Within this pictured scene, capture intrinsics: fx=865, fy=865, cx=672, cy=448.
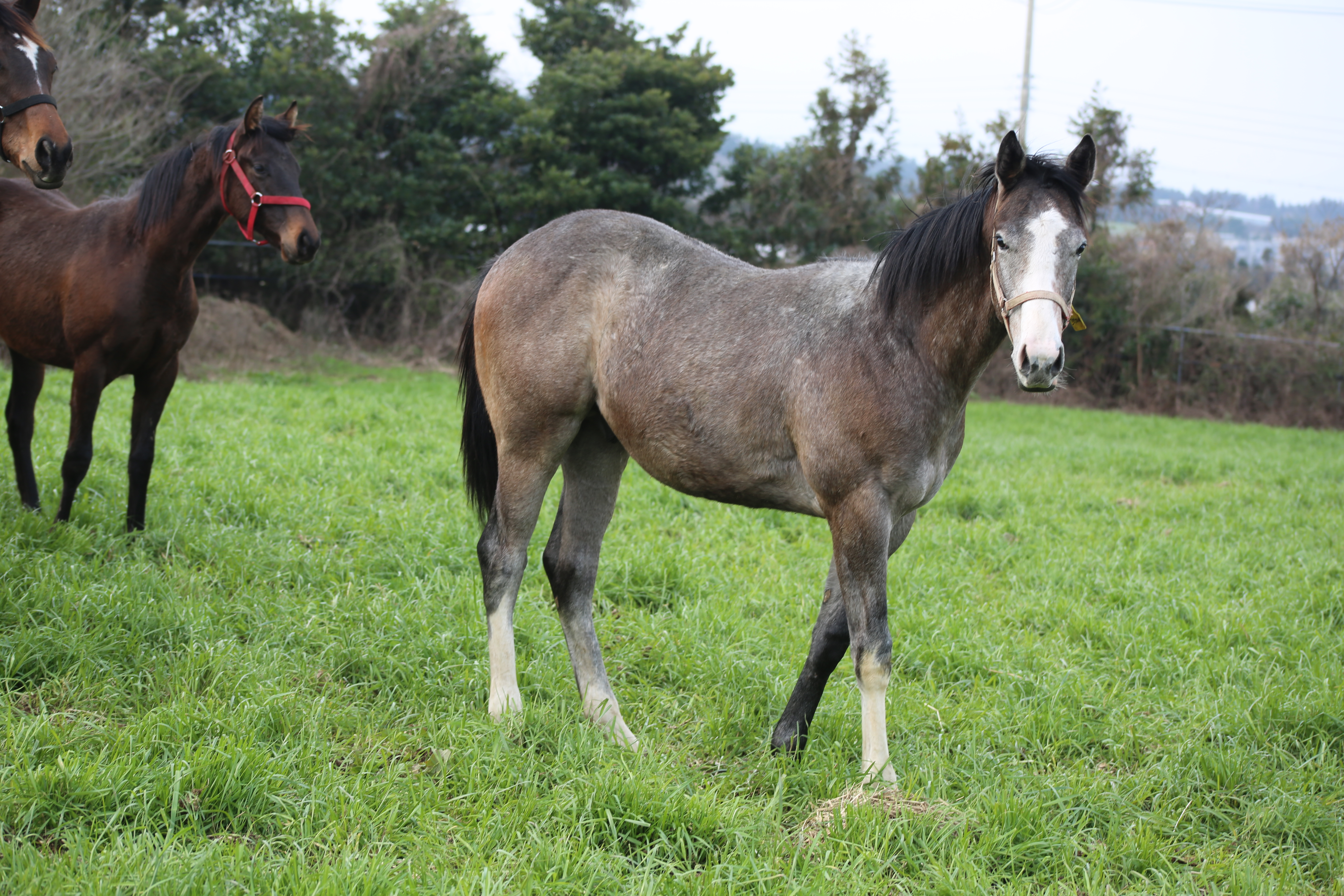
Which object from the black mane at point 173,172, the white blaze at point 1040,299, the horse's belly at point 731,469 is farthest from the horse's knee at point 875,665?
the black mane at point 173,172

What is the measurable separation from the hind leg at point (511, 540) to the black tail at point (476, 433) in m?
0.32

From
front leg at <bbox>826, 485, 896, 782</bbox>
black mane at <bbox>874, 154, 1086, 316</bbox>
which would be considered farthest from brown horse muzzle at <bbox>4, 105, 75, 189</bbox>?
front leg at <bbox>826, 485, 896, 782</bbox>

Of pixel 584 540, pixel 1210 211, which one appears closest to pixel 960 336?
pixel 584 540

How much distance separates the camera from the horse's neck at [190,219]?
444 cm

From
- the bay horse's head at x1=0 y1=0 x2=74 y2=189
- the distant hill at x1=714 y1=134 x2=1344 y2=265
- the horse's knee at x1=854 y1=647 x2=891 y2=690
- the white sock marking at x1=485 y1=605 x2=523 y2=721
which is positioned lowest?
the white sock marking at x1=485 y1=605 x2=523 y2=721

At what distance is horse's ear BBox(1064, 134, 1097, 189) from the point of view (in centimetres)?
259

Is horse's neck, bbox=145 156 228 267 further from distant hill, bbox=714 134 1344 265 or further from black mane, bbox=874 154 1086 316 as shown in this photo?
distant hill, bbox=714 134 1344 265

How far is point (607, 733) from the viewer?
3.01 m

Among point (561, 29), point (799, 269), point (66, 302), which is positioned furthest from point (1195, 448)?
point (561, 29)

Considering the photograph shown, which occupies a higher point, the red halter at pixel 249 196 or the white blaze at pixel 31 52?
the white blaze at pixel 31 52

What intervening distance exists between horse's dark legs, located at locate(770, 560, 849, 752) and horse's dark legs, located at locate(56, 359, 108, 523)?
143 inches

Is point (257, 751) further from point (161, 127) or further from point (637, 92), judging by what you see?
point (637, 92)

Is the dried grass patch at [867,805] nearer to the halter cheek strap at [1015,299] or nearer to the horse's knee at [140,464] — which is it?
the halter cheek strap at [1015,299]

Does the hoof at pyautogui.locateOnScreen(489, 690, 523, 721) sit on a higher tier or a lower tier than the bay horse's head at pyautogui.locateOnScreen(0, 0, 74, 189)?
lower
